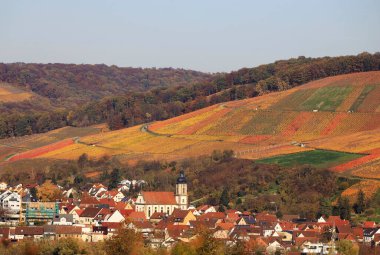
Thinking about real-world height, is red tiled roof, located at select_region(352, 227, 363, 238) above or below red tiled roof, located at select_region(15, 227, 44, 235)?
below

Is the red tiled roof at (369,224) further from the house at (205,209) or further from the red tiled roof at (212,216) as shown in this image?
the house at (205,209)

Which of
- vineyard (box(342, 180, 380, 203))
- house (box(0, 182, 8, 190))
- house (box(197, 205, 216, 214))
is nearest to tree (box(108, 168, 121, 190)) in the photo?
house (box(0, 182, 8, 190))

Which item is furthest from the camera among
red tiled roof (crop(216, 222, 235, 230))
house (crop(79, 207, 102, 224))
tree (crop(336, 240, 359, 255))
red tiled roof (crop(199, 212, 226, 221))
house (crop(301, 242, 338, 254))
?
house (crop(79, 207, 102, 224))

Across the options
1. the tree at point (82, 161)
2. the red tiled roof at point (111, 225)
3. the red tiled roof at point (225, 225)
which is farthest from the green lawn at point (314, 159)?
the red tiled roof at point (111, 225)

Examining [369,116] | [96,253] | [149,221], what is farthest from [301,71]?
[96,253]

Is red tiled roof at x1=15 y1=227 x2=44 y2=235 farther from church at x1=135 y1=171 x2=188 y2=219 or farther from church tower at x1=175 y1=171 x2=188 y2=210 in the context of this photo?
church tower at x1=175 y1=171 x2=188 y2=210

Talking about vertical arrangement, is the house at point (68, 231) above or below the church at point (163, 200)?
below

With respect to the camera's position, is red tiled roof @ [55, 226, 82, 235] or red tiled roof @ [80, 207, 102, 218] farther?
red tiled roof @ [80, 207, 102, 218]

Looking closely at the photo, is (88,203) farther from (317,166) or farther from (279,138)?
(279,138)
